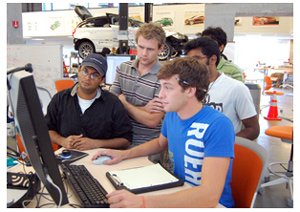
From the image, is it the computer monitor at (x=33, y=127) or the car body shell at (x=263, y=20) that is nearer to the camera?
the computer monitor at (x=33, y=127)

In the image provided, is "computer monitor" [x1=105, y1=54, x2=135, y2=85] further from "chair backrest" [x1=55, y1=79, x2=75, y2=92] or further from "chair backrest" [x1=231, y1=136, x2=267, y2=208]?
"chair backrest" [x1=231, y1=136, x2=267, y2=208]

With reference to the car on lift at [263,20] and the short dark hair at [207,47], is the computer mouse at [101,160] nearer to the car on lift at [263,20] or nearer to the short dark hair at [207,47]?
the short dark hair at [207,47]

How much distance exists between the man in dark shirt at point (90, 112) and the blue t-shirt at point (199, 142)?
0.64 metres

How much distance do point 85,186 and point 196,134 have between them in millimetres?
569

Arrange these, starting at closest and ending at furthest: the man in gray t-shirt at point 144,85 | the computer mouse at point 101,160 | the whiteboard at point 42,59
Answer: the computer mouse at point 101,160 → the man in gray t-shirt at point 144,85 → the whiteboard at point 42,59

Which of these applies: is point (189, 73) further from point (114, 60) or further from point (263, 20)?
point (263, 20)

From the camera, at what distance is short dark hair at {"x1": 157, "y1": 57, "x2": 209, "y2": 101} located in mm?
1294

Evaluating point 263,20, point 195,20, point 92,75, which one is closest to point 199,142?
point 92,75

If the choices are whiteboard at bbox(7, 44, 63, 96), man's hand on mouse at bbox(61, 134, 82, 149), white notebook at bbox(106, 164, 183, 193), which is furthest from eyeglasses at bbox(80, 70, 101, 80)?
whiteboard at bbox(7, 44, 63, 96)

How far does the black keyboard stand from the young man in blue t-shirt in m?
0.06

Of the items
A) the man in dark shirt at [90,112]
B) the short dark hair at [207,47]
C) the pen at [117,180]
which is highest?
the short dark hair at [207,47]

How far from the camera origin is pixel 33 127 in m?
0.86

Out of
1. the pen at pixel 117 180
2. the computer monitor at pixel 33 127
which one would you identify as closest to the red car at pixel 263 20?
the pen at pixel 117 180

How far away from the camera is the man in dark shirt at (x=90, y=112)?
1.96 meters
